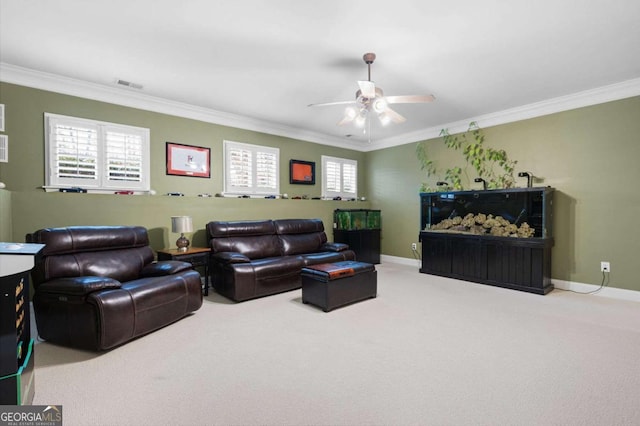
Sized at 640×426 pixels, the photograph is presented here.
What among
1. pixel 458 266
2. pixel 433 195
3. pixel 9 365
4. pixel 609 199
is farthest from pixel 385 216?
pixel 9 365

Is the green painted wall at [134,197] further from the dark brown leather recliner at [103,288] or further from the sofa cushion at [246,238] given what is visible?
the dark brown leather recliner at [103,288]

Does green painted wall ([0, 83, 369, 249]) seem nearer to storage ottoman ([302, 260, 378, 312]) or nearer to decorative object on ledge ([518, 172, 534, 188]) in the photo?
storage ottoman ([302, 260, 378, 312])

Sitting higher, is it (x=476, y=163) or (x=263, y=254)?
(x=476, y=163)

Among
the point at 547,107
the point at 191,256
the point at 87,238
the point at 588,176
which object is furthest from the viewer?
the point at 547,107

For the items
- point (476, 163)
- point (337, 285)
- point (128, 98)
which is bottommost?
point (337, 285)

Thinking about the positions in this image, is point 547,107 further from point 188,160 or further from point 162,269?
point 162,269

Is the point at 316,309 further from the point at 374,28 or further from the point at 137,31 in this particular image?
the point at 137,31

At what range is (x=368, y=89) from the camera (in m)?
2.91

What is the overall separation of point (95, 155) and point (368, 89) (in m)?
3.39

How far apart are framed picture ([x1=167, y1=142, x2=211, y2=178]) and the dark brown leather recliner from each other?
1219mm

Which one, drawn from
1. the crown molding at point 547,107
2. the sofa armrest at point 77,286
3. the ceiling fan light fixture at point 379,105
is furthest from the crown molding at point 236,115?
the ceiling fan light fixture at point 379,105

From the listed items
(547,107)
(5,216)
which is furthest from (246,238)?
(547,107)

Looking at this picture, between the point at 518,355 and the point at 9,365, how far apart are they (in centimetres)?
316

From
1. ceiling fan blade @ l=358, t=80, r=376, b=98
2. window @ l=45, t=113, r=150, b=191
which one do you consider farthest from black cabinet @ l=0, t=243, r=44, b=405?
ceiling fan blade @ l=358, t=80, r=376, b=98
